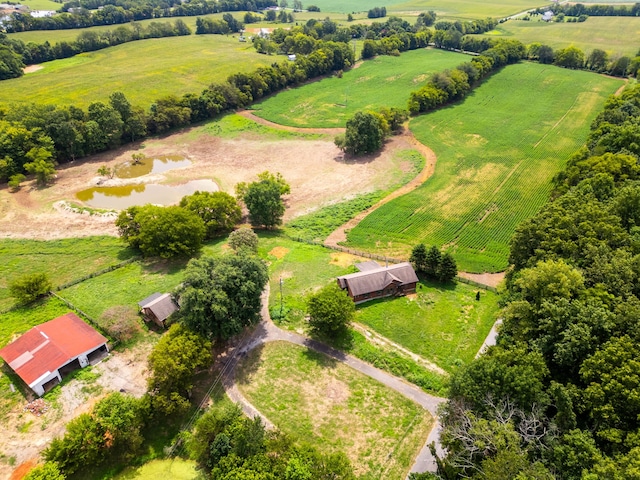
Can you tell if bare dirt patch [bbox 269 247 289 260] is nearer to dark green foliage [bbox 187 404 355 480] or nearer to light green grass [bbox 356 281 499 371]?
light green grass [bbox 356 281 499 371]

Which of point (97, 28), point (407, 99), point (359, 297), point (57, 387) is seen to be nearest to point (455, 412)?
point (359, 297)

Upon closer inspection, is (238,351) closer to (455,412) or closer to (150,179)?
(455,412)

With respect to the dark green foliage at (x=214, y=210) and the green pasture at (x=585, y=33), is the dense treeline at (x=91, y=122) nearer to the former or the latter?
the dark green foliage at (x=214, y=210)

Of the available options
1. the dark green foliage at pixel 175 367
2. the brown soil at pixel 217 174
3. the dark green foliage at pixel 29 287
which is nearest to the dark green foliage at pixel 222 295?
the dark green foliage at pixel 175 367

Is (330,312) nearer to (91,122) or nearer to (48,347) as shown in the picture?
(48,347)

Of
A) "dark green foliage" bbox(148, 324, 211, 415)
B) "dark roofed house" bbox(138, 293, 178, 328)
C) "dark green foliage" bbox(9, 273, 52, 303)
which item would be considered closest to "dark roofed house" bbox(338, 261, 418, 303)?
"dark green foliage" bbox(148, 324, 211, 415)

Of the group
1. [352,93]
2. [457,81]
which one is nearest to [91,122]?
[352,93]

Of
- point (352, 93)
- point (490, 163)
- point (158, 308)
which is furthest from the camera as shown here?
point (352, 93)
